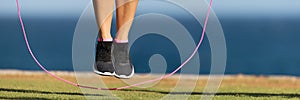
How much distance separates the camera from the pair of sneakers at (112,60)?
6.50 metres

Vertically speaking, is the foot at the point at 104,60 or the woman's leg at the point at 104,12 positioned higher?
the woman's leg at the point at 104,12

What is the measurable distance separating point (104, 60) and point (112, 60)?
8 centimetres

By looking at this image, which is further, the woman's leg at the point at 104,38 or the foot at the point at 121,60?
the foot at the point at 121,60

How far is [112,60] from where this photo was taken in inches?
259

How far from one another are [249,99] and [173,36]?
143cm

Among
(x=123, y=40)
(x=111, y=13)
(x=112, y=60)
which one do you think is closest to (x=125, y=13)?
(x=111, y=13)

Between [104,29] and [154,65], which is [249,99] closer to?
[154,65]

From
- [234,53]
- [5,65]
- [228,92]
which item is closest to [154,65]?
[228,92]

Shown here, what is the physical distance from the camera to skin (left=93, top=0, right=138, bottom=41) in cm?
635

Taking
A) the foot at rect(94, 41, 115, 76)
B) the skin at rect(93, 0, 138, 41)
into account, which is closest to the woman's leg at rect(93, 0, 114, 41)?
the skin at rect(93, 0, 138, 41)

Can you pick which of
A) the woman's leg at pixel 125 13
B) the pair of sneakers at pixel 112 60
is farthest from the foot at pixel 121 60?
the woman's leg at pixel 125 13

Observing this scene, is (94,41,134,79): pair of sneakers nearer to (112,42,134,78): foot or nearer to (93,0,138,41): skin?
(112,42,134,78): foot

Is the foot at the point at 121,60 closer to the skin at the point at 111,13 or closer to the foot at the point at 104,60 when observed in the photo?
the foot at the point at 104,60

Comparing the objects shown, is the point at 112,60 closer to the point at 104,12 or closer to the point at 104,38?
the point at 104,38
